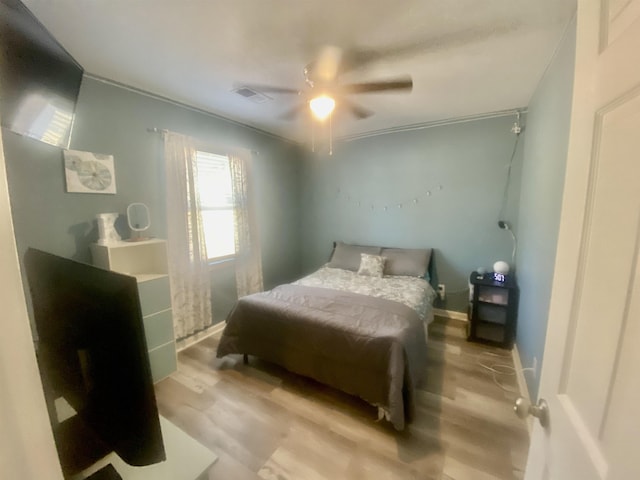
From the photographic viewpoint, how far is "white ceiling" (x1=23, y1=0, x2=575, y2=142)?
135cm

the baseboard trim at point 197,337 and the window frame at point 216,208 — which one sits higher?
the window frame at point 216,208

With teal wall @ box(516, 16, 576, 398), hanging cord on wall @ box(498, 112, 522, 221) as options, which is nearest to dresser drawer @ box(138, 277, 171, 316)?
teal wall @ box(516, 16, 576, 398)

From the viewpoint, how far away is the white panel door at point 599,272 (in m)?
0.45

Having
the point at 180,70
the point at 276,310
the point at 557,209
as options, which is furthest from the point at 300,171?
the point at 557,209

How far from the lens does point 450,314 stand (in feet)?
10.9

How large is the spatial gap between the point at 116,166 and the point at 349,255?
8.57ft

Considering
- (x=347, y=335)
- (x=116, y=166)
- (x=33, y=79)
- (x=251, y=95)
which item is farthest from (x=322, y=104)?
(x=116, y=166)

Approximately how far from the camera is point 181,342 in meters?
2.69

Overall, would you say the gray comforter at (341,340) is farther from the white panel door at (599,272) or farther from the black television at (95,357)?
the black television at (95,357)

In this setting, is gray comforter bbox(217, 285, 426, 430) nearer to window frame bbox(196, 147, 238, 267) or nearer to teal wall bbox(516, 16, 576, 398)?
teal wall bbox(516, 16, 576, 398)

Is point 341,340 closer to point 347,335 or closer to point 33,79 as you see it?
point 347,335

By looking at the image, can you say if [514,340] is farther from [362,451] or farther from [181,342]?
[181,342]

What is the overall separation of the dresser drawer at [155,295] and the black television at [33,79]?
3.63 ft

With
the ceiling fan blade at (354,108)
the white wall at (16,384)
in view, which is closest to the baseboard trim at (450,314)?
the ceiling fan blade at (354,108)
